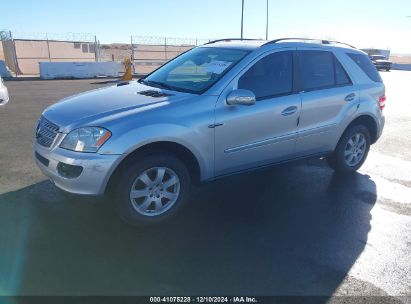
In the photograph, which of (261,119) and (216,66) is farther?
(216,66)

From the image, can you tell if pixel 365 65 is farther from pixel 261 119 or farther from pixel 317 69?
pixel 261 119

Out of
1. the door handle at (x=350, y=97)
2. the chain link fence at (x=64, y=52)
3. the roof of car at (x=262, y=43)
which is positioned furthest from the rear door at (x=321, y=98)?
the chain link fence at (x=64, y=52)

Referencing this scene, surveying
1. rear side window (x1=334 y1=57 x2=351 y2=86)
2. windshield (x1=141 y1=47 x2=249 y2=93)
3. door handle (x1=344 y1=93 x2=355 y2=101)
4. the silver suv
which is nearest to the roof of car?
the silver suv

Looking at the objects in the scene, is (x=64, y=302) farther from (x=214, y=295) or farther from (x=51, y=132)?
(x=51, y=132)

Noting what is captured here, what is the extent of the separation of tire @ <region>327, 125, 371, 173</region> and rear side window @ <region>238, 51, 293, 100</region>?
1.42m

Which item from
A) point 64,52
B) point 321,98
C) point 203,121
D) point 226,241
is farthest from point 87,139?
point 64,52

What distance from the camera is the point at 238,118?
4074mm

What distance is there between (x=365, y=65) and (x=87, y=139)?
13.9 feet

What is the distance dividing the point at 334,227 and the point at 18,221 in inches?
131

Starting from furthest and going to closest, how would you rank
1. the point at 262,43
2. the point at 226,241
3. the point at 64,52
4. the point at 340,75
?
the point at 64,52
the point at 340,75
the point at 262,43
the point at 226,241

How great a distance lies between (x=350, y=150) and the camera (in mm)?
5570

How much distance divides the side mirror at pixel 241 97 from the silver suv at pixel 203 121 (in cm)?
1

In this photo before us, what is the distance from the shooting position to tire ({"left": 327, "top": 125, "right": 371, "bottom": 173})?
5410mm

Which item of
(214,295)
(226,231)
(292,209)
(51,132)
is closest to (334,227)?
(292,209)
